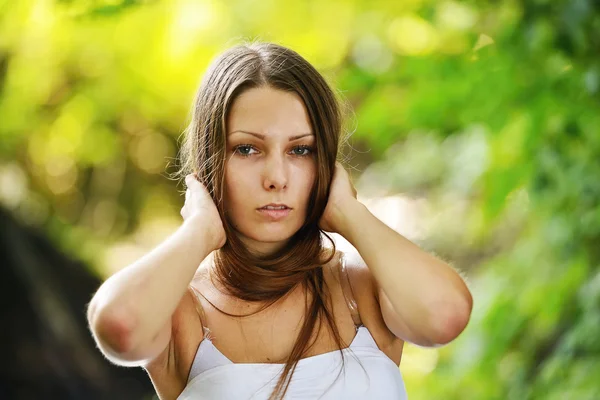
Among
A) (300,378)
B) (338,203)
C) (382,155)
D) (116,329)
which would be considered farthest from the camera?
(382,155)

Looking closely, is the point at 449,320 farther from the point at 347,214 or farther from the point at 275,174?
the point at 275,174

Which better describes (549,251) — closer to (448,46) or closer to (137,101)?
(448,46)

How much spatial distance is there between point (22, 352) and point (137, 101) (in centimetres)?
183

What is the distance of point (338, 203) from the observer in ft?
3.94

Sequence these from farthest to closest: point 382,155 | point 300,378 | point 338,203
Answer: point 382,155 < point 338,203 < point 300,378

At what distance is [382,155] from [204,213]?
292 centimetres

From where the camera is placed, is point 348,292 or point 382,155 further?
point 382,155

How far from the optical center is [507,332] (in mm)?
2314

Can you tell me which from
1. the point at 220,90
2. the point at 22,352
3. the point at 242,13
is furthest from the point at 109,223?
the point at 220,90

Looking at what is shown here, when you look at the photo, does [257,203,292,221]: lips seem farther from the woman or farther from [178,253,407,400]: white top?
[178,253,407,400]: white top

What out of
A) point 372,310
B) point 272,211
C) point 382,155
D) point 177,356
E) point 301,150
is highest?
point 382,155

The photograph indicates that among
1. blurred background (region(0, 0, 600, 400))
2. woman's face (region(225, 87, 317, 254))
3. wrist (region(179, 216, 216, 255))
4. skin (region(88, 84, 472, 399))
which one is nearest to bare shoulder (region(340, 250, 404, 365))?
skin (region(88, 84, 472, 399))

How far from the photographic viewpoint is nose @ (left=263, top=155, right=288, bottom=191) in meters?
1.14

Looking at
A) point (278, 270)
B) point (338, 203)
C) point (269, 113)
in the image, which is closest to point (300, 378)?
point (278, 270)
